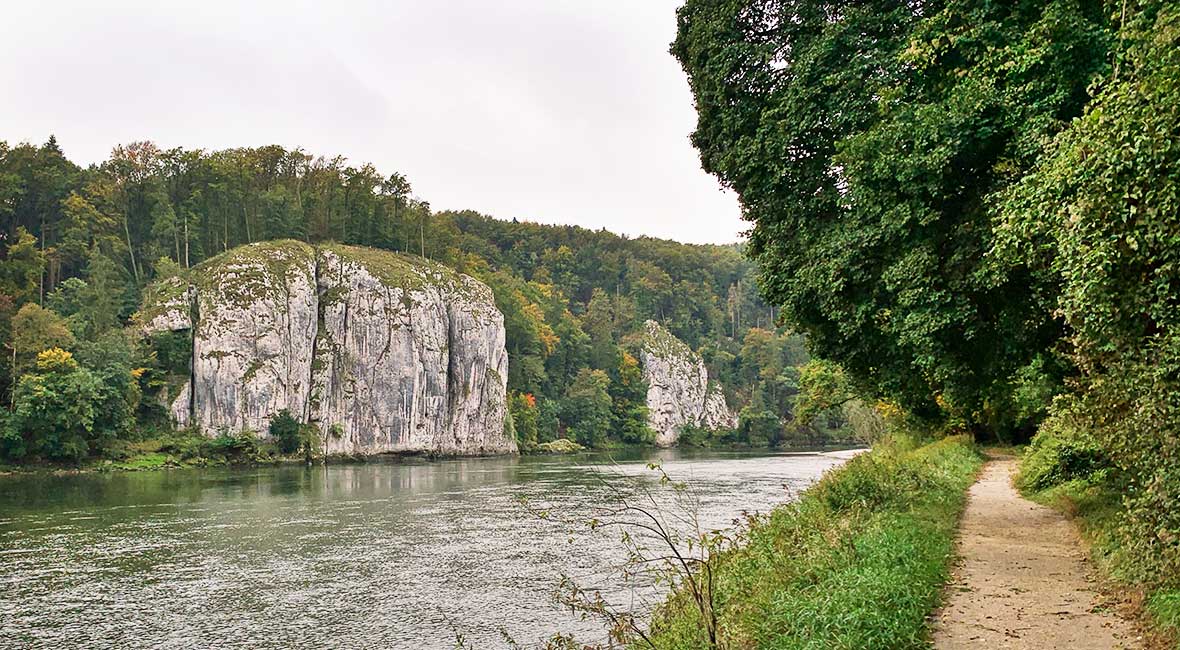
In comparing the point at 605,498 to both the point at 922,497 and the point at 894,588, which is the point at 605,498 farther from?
the point at 894,588

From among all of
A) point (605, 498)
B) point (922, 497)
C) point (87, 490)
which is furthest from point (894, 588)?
point (87, 490)

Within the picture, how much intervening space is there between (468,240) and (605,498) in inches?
4319

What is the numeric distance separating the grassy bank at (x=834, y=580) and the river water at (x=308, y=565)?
4.58 ft

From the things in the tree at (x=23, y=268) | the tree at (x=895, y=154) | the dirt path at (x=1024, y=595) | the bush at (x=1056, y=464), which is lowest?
the dirt path at (x=1024, y=595)

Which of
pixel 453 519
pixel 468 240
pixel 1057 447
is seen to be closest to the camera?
pixel 1057 447

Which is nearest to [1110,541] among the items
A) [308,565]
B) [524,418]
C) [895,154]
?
[895,154]

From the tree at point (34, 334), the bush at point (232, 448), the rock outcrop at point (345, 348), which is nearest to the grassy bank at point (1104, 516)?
the bush at point (232, 448)

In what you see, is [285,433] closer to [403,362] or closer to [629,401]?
[403,362]

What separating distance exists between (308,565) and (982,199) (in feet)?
54.3

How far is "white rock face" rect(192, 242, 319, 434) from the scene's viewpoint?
2817 inches

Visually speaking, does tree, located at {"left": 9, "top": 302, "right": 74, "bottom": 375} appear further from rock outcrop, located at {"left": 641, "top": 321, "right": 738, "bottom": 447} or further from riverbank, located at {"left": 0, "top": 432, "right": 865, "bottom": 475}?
rock outcrop, located at {"left": 641, "top": 321, "right": 738, "bottom": 447}

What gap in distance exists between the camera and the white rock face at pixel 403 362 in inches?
3179

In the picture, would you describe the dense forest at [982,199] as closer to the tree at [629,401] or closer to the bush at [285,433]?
the bush at [285,433]

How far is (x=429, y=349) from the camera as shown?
87.6 meters
